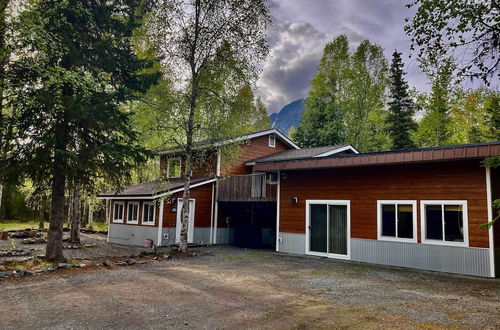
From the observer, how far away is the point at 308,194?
13320 millimetres

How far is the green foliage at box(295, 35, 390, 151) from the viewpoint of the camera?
81.1 ft

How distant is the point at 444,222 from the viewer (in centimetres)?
1010

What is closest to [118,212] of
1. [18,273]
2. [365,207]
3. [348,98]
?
[18,273]

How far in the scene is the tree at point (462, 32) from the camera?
516 centimetres

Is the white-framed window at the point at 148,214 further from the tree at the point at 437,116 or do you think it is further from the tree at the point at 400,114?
the tree at the point at 437,116

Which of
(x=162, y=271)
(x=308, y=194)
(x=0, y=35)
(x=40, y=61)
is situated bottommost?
(x=162, y=271)

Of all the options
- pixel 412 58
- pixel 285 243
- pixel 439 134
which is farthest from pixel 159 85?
pixel 439 134

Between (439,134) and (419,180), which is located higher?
(439,134)

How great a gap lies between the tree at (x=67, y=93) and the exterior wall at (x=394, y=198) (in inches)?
255

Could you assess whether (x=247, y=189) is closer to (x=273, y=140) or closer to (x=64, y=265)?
(x=273, y=140)

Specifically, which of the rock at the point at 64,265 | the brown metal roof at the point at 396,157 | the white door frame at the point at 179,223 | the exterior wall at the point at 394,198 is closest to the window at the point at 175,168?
the white door frame at the point at 179,223

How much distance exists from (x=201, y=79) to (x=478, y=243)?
36.3 ft

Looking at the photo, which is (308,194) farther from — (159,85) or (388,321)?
(388,321)

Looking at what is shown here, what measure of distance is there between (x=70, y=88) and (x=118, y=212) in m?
9.55
